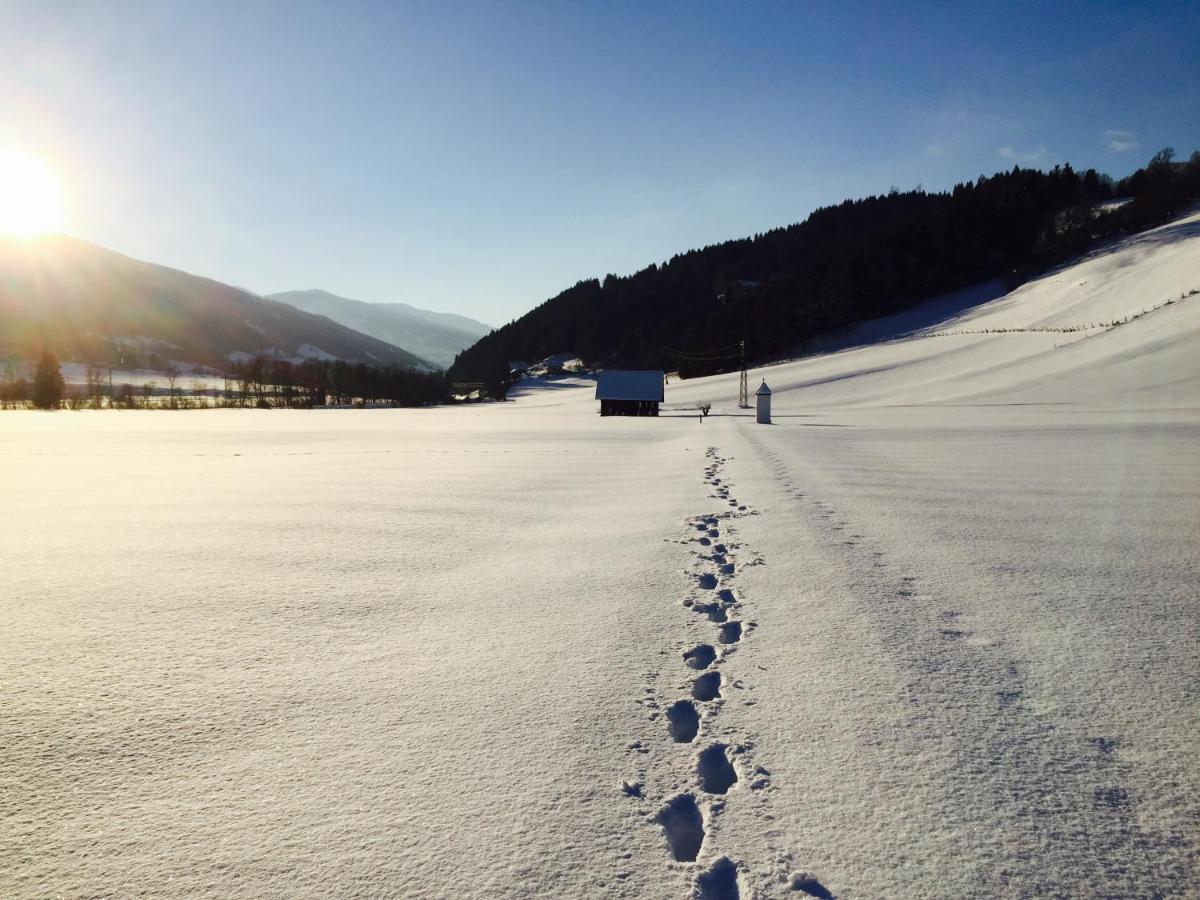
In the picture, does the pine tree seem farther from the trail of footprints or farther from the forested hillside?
the trail of footprints

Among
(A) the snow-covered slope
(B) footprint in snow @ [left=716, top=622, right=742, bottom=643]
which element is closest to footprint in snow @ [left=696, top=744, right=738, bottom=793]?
(B) footprint in snow @ [left=716, top=622, right=742, bottom=643]

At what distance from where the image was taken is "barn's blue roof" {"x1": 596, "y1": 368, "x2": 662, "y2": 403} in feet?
178

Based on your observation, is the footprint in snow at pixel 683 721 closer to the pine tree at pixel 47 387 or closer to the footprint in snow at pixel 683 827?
the footprint in snow at pixel 683 827

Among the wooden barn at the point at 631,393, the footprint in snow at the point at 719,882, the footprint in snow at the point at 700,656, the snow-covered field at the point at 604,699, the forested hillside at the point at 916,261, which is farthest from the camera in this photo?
the forested hillside at the point at 916,261

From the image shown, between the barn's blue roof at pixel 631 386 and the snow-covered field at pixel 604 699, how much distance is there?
151ft

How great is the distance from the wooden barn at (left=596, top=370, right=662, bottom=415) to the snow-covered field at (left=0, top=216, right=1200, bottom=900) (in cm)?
4550

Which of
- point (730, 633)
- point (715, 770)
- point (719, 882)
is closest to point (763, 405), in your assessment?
point (730, 633)

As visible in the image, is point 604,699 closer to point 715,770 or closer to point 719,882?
point 715,770

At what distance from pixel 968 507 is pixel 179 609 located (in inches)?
345

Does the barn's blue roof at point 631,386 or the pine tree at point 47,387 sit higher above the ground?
the pine tree at point 47,387

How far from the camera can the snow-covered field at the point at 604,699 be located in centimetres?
218

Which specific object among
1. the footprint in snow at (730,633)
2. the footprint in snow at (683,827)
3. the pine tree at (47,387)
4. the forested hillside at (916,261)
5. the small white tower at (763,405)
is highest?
the forested hillside at (916,261)

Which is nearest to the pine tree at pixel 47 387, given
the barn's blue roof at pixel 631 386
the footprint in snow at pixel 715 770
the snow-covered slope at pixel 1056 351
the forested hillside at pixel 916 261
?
the forested hillside at pixel 916 261

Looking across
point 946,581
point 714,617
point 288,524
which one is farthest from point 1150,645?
point 288,524
